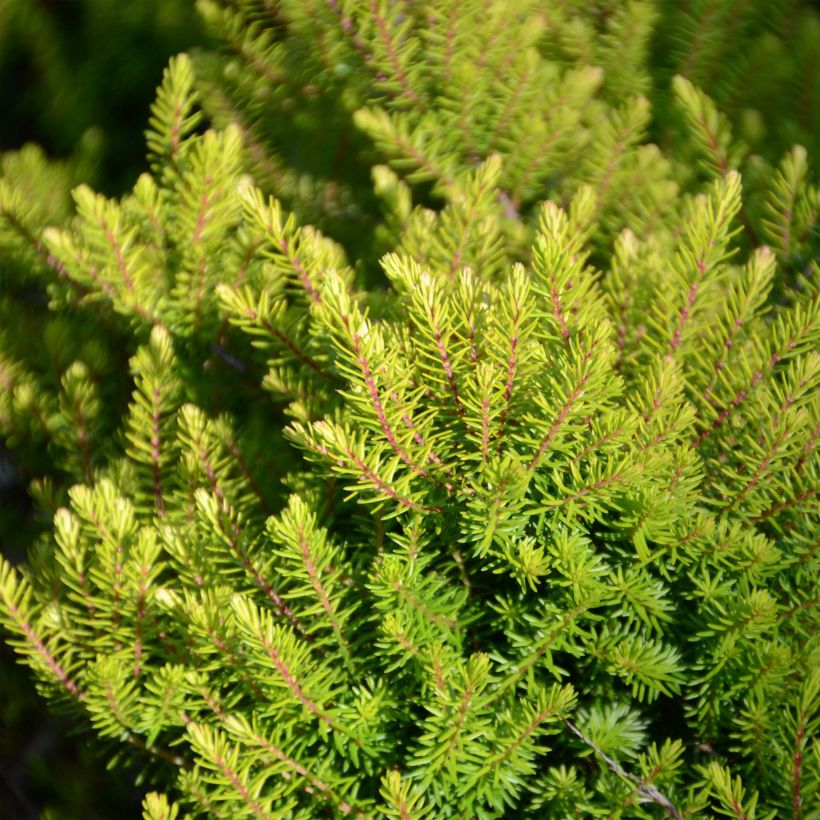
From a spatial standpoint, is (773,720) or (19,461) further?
(19,461)

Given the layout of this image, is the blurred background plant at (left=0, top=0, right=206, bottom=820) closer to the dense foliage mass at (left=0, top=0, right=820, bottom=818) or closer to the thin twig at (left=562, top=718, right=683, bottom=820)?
the dense foliage mass at (left=0, top=0, right=820, bottom=818)

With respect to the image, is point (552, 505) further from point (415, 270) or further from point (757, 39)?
point (757, 39)

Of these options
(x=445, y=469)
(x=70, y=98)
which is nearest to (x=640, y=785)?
(x=445, y=469)

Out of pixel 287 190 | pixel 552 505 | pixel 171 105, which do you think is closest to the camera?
pixel 552 505

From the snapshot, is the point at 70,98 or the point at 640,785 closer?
the point at 640,785

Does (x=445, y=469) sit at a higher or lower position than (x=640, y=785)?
higher

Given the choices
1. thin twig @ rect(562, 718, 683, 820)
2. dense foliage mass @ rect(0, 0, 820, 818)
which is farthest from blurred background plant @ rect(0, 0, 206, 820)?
thin twig @ rect(562, 718, 683, 820)

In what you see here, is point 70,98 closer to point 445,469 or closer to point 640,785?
point 445,469

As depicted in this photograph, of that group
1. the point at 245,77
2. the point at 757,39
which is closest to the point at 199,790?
the point at 245,77
